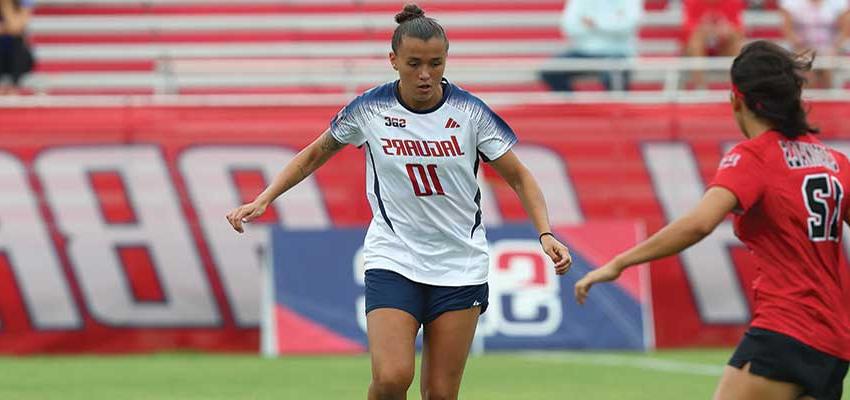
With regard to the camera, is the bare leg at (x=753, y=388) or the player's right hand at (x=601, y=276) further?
the player's right hand at (x=601, y=276)

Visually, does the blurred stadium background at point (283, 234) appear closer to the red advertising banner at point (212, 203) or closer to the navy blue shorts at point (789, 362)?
the red advertising banner at point (212, 203)

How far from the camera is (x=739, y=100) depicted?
258 inches

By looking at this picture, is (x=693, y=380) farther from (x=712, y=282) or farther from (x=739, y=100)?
(x=739, y=100)

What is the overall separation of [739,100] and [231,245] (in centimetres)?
946

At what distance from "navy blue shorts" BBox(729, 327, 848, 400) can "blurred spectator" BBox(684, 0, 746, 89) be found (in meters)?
12.0

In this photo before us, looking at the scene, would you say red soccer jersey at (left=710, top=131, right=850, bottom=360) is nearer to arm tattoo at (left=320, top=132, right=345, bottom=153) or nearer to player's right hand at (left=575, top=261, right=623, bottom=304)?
player's right hand at (left=575, top=261, right=623, bottom=304)

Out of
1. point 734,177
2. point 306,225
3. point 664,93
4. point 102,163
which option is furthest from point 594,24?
point 734,177

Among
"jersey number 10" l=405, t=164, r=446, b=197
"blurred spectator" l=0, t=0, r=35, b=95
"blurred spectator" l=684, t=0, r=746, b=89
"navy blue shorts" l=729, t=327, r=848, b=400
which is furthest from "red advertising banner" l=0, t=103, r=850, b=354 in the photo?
"navy blue shorts" l=729, t=327, r=848, b=400

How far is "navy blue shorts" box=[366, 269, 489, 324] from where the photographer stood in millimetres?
7691

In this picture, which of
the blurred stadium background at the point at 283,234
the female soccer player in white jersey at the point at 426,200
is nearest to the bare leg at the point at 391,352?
the female soccer player in white jersey at the point at 426,200

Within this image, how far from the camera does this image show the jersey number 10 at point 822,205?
20.9ft

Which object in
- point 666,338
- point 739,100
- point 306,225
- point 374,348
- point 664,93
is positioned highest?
point 739,100

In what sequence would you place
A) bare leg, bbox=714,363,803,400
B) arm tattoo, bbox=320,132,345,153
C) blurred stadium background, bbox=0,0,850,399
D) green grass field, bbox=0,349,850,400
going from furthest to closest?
blurred stadium background, bbox=0,0,850,399
green grass field, bbox=0,349,850,400
arm tattoo, bbox=320,132,345,153
bare leg, bbox=714,363,803,400

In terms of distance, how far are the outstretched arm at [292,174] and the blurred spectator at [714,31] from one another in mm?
10669
